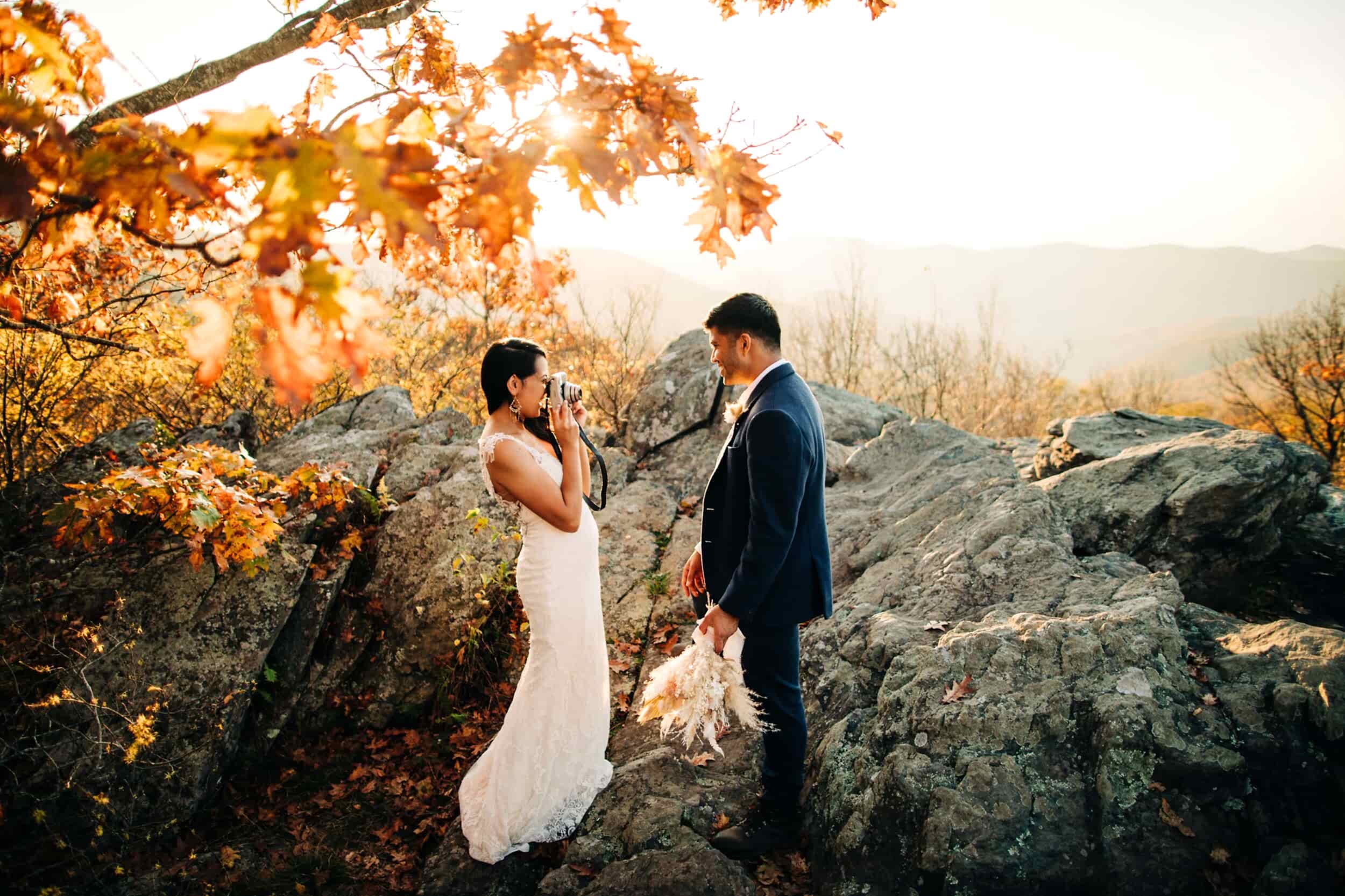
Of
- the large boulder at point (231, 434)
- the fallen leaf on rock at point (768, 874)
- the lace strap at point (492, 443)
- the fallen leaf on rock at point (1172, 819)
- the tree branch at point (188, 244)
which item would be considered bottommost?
the fallen leaf on rock at point (768, 874)

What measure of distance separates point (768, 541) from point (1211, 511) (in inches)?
159

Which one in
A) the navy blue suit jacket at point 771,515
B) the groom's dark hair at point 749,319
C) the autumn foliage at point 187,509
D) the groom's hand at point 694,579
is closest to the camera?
the navy blue suit jacket at point 771,515

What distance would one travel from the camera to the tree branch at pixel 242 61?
11.7 ft

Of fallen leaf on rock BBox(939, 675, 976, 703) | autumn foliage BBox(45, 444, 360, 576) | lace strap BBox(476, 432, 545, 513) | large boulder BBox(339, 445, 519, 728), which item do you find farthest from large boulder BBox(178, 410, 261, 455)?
fallen leaf on rock BBox(939, 675, 976, 703)

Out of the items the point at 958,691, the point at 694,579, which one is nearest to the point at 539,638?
the point at 694,579

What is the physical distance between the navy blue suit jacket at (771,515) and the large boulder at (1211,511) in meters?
3.15

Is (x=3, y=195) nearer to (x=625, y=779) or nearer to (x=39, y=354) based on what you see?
(x=625, y=779)

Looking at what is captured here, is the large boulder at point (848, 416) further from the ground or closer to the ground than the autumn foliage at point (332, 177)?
closer to the ground

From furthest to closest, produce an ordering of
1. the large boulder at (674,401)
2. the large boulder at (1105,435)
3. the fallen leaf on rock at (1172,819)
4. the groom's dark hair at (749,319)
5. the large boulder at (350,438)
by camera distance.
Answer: the large boulder at (674,401) → the large boulder at (350,438) → the large boulder at (1105,435) → the groom's dark hair at (749,319) → the fallen leaf on rock at (1172,819)

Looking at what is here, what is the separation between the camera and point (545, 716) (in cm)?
364

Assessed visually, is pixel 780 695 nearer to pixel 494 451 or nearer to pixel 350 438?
pixel 494 451

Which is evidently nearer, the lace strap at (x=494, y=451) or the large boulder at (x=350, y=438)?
the lace strap at (x=494, y=451)

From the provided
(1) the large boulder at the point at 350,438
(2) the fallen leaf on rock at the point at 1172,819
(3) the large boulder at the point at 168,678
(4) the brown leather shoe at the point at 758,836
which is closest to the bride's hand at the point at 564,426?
(4) the brown leather shoe at the point at 758,836

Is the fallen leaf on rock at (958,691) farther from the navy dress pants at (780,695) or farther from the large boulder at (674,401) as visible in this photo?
the large boulder at (674,401)
